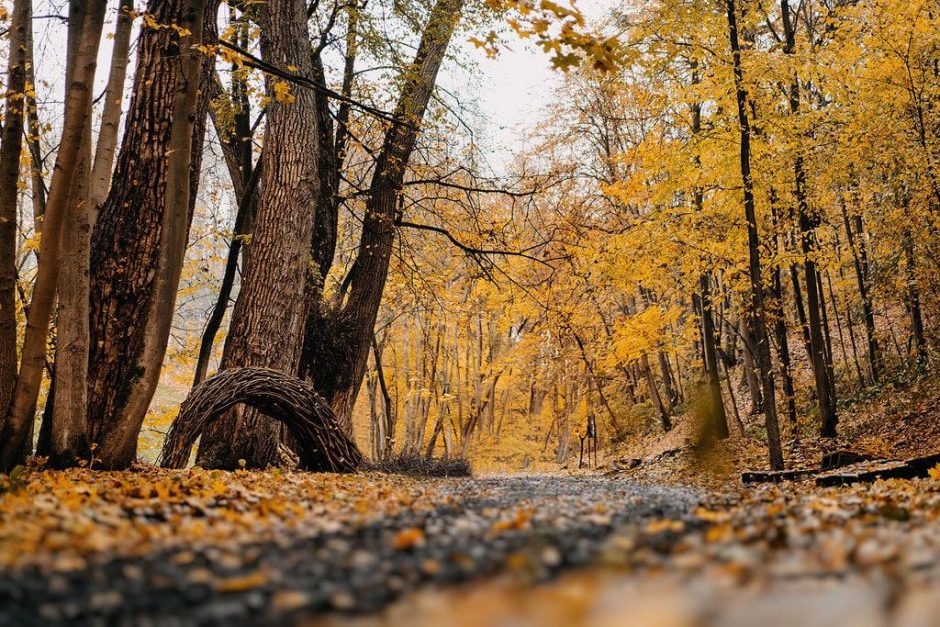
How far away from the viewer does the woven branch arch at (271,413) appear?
479 cm

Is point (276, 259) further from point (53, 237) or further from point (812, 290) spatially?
point (812, 290)

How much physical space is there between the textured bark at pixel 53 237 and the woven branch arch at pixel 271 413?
3.60ft

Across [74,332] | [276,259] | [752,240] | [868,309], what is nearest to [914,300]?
[868,309]

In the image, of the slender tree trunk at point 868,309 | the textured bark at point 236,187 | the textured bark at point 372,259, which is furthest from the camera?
the slender tree trunk at point 868,309

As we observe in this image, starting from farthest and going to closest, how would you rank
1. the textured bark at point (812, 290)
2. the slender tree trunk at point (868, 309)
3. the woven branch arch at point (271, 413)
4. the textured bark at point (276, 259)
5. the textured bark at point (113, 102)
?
1. the slender tree trunk at point (868, 309)
2. the textured bark at point (812, 290)
3. the textured bark at point (276, 259)
4. the woven branch arch at point (271, 413)
5. the textured bark at point (113, 102)

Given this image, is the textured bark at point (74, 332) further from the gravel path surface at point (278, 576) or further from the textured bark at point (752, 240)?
the textured bark at point (752, 240)

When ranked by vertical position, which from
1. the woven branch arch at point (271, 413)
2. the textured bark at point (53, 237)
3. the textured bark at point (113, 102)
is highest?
the textured bark at point (113, 102)

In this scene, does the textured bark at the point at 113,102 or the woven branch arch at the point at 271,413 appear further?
the woven branch arch at the point at 271,413

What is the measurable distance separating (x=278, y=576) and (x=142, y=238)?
12.4 feet

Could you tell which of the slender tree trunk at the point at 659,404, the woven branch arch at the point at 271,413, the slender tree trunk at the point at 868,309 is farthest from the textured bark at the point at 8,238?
the slender tree trunk at the point at 659,404

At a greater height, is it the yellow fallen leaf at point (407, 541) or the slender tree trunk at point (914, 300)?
the slender tree trunk at point (914, 300)

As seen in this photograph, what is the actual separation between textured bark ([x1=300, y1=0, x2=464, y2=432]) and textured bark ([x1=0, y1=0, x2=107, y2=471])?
179 inches

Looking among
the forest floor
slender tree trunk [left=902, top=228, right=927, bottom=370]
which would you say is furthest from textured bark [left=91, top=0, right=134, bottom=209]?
slender tree trunk [left=902, top=228, right=927, bottom=370]

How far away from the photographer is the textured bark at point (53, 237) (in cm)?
356
